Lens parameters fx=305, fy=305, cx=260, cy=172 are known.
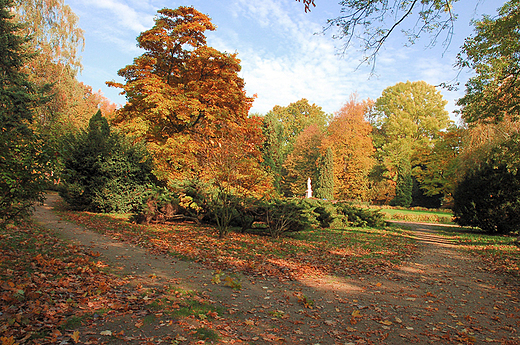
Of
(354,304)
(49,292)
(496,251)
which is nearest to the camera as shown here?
(49,292)

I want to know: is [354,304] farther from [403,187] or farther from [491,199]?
[403,187]

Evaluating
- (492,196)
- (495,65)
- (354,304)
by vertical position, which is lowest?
(354,304)

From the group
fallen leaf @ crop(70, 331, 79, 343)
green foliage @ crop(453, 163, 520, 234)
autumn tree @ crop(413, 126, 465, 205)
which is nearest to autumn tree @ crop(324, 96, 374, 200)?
autumn tree @ crop(413, 126, 465, 205)

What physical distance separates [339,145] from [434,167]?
33.3 ft

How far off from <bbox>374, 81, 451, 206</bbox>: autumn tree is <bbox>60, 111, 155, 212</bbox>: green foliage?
95.4 feet

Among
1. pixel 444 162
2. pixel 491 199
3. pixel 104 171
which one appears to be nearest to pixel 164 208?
pixel 104 171

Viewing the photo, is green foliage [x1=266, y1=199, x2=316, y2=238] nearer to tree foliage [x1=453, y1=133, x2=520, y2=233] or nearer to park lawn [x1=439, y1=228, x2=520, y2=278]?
park lawn [x1=439, y1=228, x2=520, y2=278]

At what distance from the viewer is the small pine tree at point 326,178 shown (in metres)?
33.7

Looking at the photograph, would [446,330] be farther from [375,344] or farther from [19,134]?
[19,134]

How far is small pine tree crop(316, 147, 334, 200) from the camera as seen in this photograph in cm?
3372

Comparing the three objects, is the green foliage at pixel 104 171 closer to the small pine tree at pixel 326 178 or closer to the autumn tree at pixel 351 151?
the small pine tree at pixel 326 178

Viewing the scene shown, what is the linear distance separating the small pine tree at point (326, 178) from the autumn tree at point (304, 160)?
4.72 meters

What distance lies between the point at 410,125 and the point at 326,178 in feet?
46.6

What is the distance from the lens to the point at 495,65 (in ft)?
29.7
